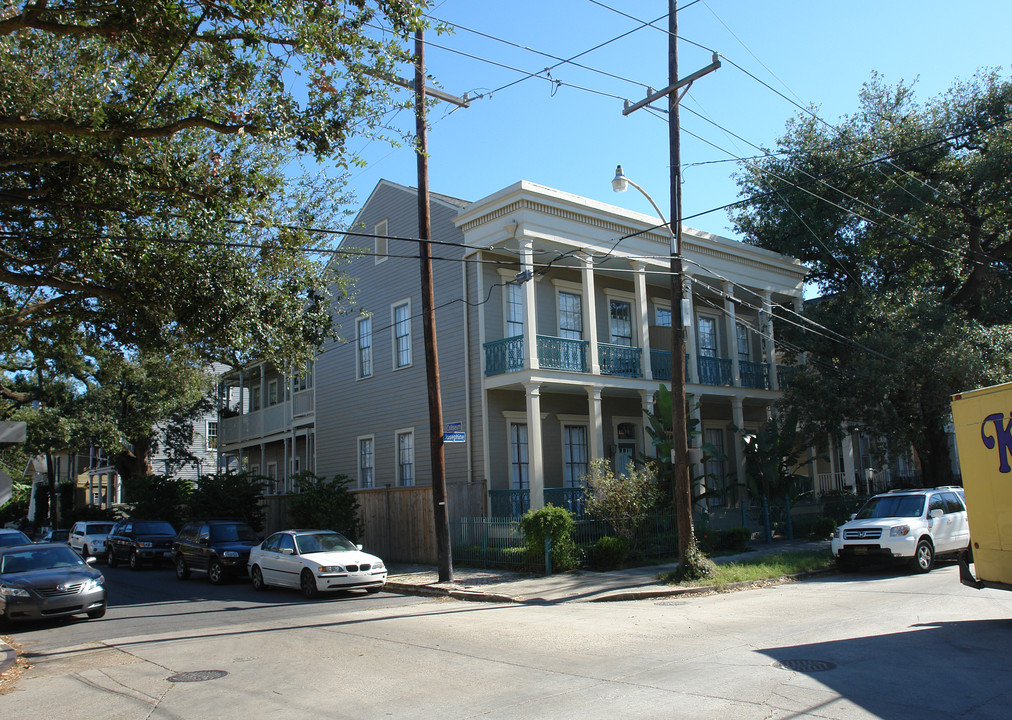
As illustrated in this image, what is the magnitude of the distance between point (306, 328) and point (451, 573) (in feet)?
20.6

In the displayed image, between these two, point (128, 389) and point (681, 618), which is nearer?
point (681, 618)

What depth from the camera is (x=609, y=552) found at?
1781cm

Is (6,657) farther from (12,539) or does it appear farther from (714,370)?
(714,370)

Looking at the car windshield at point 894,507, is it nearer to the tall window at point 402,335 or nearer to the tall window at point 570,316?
the tall window at point 570,316

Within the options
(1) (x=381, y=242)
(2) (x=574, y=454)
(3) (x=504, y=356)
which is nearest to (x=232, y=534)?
(3) (x=504, y=356)

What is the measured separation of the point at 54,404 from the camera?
3694 centimetres

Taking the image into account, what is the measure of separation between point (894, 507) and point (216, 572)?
15899 millimetres

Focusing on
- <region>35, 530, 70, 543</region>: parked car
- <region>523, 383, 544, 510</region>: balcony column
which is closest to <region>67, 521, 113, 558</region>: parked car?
<region>35, 530, 70, 543</region>: parked car

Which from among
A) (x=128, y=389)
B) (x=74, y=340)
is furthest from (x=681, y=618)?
(x=128, y=389)

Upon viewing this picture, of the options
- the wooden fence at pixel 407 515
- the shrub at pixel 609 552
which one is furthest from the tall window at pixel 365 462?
the shrub at pixel 609 552

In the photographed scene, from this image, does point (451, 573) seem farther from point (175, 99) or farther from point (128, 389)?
point (128, 389)

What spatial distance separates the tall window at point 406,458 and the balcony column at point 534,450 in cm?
572

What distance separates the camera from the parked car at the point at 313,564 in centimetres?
1612

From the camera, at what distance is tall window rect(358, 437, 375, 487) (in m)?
26.3
